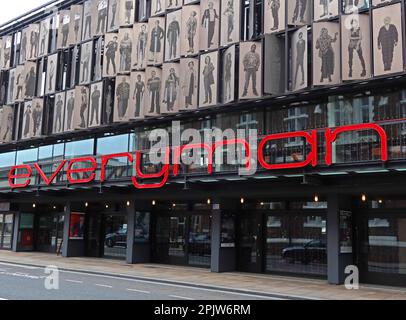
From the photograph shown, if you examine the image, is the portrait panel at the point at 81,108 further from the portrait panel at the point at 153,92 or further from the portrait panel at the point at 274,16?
the portrait panel at the point at 274,16

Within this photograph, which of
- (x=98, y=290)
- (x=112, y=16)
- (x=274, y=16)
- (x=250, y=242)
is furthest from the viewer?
(x=112, y=16)

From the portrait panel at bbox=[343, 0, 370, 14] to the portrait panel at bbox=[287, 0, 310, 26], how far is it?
4.89ft

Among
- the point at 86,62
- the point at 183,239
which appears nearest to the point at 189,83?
the point at 183,239

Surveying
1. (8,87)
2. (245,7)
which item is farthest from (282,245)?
(8,87)

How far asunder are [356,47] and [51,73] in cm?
1874

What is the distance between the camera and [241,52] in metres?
19.9

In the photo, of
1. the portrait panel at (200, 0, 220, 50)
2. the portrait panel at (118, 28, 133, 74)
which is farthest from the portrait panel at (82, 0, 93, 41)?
the portrait panel at (200, 0, 220, 50)

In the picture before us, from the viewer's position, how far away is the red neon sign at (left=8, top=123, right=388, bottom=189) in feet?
50.4

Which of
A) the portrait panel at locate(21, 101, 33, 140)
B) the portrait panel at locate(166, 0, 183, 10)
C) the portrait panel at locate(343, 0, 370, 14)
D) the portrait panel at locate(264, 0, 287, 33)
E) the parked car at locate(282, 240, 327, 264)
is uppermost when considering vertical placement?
the portrait panel at locate(166, 0, 183, 10)

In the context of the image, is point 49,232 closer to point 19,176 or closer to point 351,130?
point 19,176

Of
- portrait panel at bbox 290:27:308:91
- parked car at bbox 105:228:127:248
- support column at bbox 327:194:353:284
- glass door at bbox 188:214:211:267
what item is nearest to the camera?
support column at bbox 327:194:353:284

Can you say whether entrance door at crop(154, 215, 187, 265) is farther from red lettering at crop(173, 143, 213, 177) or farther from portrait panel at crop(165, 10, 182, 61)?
portrait panel at crop(165, 10, 182, 61)

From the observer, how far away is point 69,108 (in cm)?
2688

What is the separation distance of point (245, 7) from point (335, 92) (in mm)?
6055
